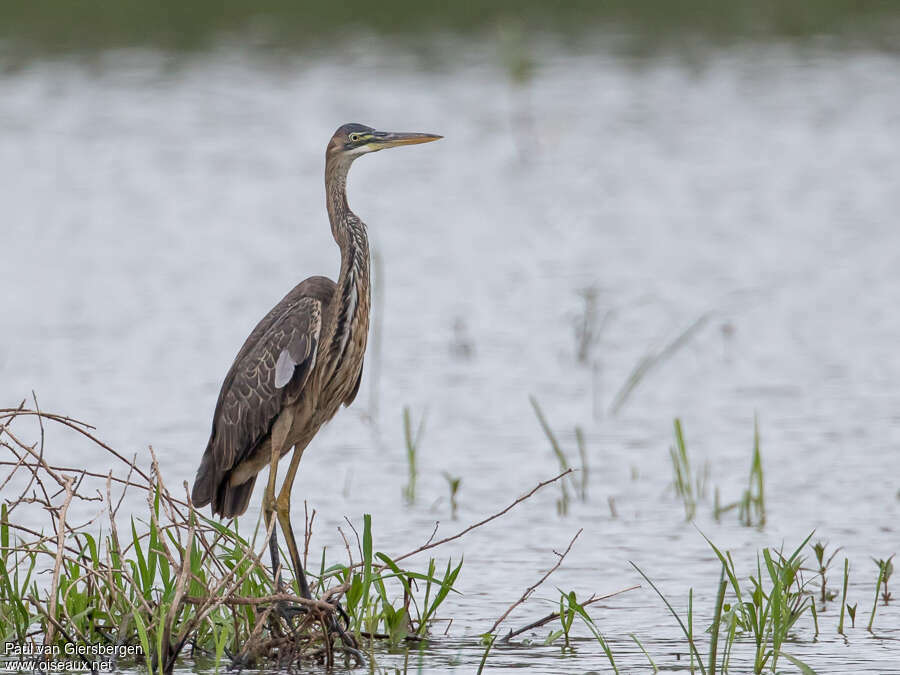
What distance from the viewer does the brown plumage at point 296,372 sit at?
20.4 ft

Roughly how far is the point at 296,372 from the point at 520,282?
7.56m

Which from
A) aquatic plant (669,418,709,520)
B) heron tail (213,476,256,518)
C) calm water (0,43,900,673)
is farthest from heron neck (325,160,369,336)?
aquatic plant (669,418,709,520)

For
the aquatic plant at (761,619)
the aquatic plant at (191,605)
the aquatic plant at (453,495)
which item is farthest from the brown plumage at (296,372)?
the aquatic plant at (761,619)

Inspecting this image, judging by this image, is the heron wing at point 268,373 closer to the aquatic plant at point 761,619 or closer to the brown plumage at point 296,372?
the brown plumage at point 296,372

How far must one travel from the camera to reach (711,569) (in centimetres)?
716

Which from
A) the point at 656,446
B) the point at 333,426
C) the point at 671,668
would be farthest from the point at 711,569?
the point at 333,426

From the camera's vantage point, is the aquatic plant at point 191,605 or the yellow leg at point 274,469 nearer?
the aquatic plant at point 191,605

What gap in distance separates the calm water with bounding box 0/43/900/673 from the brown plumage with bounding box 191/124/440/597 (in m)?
0.98

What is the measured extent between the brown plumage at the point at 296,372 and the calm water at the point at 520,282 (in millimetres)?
979

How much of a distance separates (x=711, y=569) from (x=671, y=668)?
5.07 feet

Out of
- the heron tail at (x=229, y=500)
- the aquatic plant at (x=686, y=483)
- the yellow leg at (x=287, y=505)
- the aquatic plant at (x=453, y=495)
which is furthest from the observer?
the aquatic plant at (x=686, y=483)

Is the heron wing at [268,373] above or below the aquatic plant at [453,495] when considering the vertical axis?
above

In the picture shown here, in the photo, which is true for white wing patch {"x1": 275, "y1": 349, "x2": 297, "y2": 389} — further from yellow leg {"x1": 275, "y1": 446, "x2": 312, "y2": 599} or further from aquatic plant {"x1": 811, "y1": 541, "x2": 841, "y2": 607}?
aquatic plant {"x1": 811, "y1": 541, "x2": 841, "y2": 607}

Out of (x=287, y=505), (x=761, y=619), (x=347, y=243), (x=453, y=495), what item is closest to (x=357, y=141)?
(x=347, y=243)
